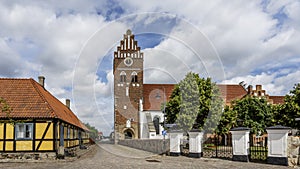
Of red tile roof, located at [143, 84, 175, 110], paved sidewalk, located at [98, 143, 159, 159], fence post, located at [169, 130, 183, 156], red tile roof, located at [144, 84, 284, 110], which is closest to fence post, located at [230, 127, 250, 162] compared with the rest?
fence post, located at [169, 130, 183, 156]

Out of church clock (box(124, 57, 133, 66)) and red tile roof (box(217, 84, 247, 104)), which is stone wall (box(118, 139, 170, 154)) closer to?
church clock (box(124, 57, 133, 66))

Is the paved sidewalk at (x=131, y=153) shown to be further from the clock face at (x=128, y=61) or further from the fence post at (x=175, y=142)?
the clock face at (x=128, y=61)

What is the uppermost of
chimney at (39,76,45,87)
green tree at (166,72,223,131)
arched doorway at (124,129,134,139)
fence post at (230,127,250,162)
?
chimney at (39,76,45,87)

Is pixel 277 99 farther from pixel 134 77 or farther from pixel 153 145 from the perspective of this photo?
pixel 153 145

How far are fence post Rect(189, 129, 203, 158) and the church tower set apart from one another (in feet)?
106

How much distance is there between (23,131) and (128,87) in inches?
1348

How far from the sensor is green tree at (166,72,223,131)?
27081 mm

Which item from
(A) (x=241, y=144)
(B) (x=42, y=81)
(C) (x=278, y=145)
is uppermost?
(B) (x=42, y=81)

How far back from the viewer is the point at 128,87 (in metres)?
53.0

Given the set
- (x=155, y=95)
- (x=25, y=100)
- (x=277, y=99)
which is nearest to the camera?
(x=25, y=100)

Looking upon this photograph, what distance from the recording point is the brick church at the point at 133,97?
51.7 meters

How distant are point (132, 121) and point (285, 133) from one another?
38.6 meters

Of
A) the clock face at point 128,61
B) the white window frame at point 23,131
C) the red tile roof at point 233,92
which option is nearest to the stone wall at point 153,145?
the white window frame at point 23,131

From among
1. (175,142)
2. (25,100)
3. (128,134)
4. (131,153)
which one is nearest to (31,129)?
(25,100)
